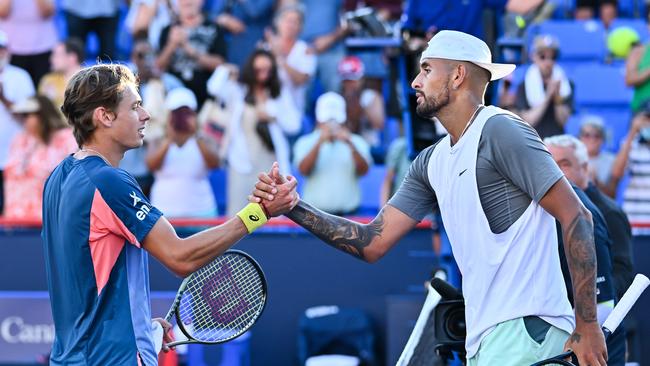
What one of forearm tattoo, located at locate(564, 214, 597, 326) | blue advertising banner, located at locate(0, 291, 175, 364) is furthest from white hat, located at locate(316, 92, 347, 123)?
forearm tattoo, located at locate(564, 214, 597, 326)

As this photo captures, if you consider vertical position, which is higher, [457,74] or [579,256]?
[457,74]

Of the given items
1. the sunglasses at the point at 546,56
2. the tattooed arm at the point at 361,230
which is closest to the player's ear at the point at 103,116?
the tattooed arm at the point at 361,230

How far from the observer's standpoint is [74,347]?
4008 mm

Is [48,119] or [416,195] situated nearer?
[416,195]

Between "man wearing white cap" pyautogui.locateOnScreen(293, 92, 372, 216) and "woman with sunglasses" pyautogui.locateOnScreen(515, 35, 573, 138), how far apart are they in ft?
4.79

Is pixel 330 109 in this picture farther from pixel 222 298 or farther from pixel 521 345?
pixel 521 345

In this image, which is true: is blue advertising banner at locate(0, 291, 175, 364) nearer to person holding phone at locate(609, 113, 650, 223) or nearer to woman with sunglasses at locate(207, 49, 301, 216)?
woman with sunglasses at locate(207, 49, 301, 216)

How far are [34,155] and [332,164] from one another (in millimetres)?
2473

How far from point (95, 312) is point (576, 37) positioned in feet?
29.7

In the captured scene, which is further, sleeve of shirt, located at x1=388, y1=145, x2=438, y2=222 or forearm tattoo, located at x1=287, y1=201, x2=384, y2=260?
forearm tattoo, located at x1=287, y1=201, x2=384, y2=260

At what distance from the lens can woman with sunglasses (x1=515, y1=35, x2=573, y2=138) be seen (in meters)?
9.41

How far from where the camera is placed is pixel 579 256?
13.6 ft

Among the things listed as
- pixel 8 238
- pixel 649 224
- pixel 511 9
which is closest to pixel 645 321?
pixel 649 224

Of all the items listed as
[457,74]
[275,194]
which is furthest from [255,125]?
[457,74]
